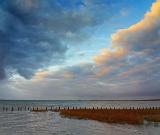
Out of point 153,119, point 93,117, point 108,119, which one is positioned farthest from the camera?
point 93,117

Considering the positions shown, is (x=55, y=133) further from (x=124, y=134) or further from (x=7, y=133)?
(x=124, y=134)

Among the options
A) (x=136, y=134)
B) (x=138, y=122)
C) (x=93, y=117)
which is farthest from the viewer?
(x=93, y=117)

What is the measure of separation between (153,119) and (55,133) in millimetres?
22230

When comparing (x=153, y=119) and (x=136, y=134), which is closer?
(x=136, y=134)

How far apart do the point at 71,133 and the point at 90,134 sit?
267cm

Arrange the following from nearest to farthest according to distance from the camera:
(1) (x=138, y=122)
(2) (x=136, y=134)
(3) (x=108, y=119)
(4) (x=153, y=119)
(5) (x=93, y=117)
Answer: (2) (x=136, y=134)
(1) (x=138, y=122)
(4) (x=153, y=119)
(3) (x=108, y=119)
(5) (x=93, y=117)

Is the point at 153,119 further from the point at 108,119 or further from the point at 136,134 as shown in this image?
the point at 136,134

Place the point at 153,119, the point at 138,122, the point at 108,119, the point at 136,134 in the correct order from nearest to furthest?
the point at 136,134, the point at 138,122, the point at 153,119, the point at 108,119

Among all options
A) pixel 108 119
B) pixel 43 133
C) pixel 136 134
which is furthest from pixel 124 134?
pixel 108 119

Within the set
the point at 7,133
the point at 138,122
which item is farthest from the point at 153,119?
the point at 7,133

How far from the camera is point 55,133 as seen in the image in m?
36.4

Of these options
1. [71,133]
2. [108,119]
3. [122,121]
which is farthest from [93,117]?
[71,133]

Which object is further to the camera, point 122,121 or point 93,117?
A: point 93,117

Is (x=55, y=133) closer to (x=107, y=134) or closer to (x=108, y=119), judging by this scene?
(x=107, y=134)
